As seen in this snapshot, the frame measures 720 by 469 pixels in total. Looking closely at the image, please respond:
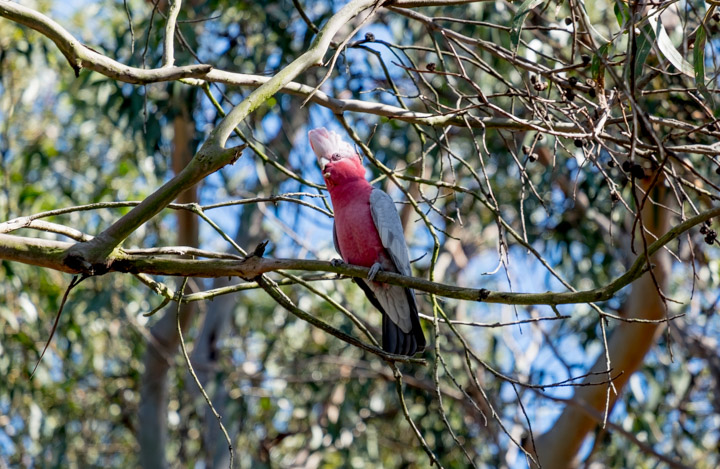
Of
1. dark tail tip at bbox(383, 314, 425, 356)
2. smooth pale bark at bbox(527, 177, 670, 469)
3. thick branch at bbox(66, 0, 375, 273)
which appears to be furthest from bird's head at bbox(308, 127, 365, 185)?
smooth pale bark at bbox(527, 177, 670, 469)

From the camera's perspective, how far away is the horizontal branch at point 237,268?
183 centimetres

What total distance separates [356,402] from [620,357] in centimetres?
234

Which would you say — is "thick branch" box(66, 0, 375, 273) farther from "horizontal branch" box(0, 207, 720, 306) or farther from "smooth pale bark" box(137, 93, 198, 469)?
"smooth pale bark" box(137, 93, 198, 469)

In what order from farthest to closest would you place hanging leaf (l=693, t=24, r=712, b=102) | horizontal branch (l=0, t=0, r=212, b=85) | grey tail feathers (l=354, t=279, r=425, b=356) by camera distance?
grey tail feathers (l=354, t=279, r=425, b=356) < hanging leaf (l=693, t=24, r=712, b=102) < horizontal branch (l=0, t=0, r=212, b=85)

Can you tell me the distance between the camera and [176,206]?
7.50ft

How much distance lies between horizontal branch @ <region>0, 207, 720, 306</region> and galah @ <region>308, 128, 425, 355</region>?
3.63 ft

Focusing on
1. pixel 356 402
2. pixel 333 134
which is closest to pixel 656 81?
pixel 333 134

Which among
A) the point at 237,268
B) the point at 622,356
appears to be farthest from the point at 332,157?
the point at 622,356

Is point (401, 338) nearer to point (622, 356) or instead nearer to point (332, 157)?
point (332, 157)

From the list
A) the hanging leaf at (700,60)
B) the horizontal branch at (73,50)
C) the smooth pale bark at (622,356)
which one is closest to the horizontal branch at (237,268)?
the horizontal branch at (73,50)

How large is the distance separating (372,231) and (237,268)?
4.11 ft

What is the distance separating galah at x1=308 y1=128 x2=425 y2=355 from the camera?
3156mm

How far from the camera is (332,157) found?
3.22 m

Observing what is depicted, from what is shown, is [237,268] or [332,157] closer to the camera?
[237,268]
